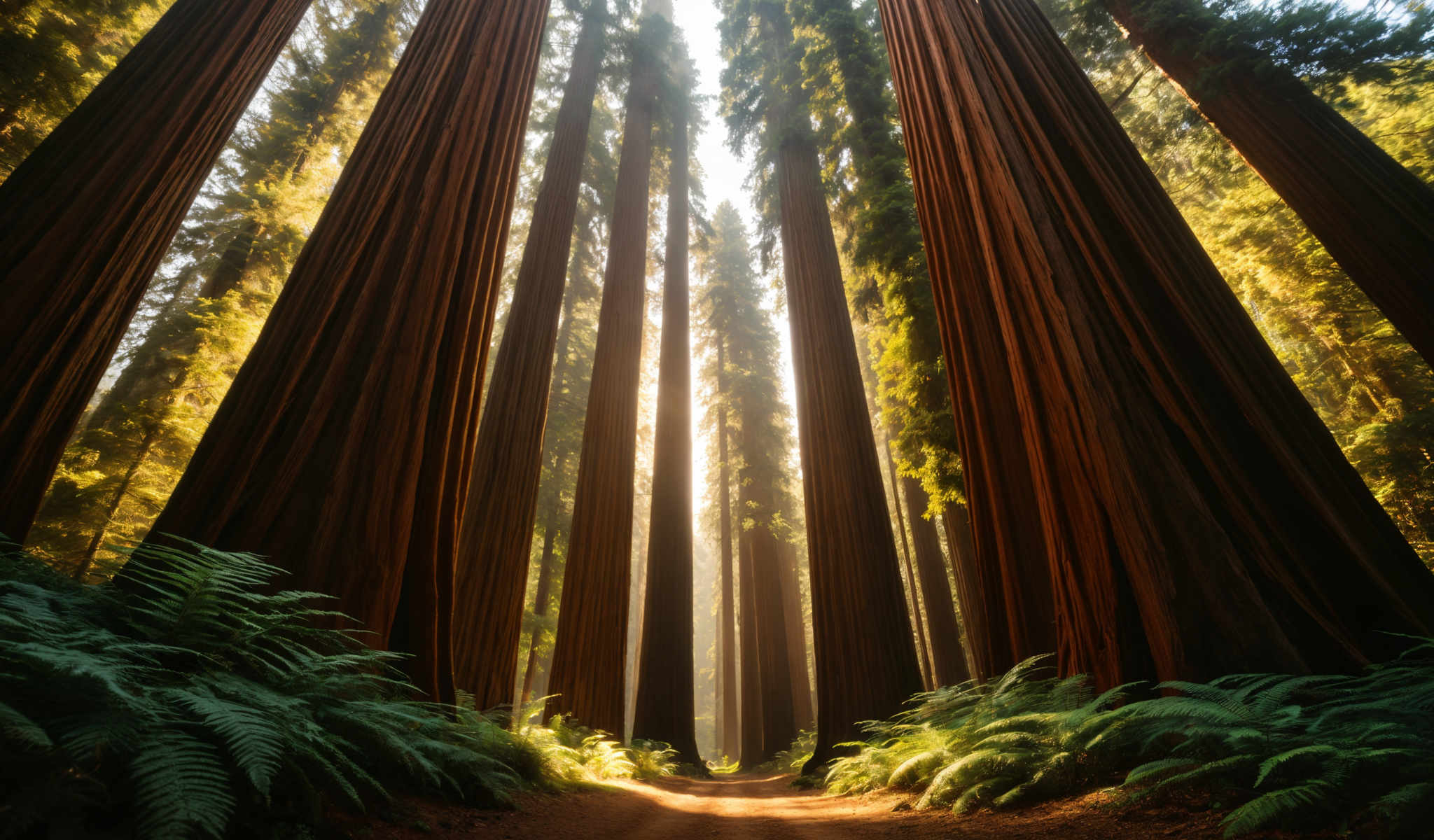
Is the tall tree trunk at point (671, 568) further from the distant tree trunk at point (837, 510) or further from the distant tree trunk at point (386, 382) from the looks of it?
the distant tree trunk at point (386, 382)

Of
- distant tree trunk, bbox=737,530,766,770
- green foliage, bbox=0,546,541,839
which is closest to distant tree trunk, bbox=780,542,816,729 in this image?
distant tree trunk, bbox=737,530,766,770

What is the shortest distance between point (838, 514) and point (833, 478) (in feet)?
1.49

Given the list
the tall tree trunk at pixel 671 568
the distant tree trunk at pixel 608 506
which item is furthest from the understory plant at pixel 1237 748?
the tall tree trunk at pixel 671 568

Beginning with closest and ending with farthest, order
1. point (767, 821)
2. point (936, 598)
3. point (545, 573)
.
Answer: point (767, 821) < point (936, 598) < point (545, 573)

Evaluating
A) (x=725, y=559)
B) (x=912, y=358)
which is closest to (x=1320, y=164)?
(x=912, y=358)

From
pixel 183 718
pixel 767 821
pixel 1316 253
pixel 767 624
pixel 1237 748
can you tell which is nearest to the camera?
pixel 183 718

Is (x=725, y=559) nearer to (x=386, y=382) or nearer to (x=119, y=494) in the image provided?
(x=119, y=494)

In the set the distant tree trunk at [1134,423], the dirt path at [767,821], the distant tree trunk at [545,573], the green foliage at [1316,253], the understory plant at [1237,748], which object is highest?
the green foliage at [1316,253]

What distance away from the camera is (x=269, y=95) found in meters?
10.6

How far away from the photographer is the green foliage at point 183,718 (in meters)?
0.84

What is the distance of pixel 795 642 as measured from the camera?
16.3 m

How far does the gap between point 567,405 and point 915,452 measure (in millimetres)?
10641

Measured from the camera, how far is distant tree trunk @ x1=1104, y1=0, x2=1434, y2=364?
4.05 metres

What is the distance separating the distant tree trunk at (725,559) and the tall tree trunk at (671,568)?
6075 millimetres
